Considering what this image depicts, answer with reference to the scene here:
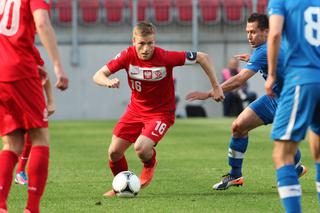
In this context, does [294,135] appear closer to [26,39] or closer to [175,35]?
[26,39]

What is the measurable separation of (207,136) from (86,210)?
10.9 metres

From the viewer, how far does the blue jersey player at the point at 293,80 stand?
6.79 meters

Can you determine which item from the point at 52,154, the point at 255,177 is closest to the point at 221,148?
the point at 52,154

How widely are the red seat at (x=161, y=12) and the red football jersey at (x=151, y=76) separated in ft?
73.4

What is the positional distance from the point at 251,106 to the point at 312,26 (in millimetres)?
3480

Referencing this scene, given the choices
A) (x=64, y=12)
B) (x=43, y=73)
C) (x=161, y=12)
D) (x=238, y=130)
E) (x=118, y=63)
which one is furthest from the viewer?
(x=161, y=12)

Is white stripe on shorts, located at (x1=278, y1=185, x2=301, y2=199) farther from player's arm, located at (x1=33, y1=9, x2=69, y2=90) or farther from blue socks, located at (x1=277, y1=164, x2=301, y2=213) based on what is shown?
player's arm, located at (x1=33, y1=9, x2=69, y2=90)

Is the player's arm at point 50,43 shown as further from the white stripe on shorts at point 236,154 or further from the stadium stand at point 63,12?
the stadium stand at point 63,12

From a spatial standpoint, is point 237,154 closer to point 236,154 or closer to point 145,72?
point 236,154

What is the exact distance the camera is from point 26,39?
24.1 ft

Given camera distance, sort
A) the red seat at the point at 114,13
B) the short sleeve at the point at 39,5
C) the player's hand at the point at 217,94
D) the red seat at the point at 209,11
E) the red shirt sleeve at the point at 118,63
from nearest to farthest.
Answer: the short sleeve at the point at 39,5, the player's hand at the point at 217,94, the red shirt sleeve at the point at 118,63, the red seat at the point at 114,13, the red seat at the point at 209,11

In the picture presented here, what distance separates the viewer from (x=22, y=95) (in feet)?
23.6

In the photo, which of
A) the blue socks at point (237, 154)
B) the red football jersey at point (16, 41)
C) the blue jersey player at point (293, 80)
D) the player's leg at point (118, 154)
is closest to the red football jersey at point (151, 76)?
the player's leg at point (118, 154)

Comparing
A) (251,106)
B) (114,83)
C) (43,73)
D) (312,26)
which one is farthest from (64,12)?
(312,26)
